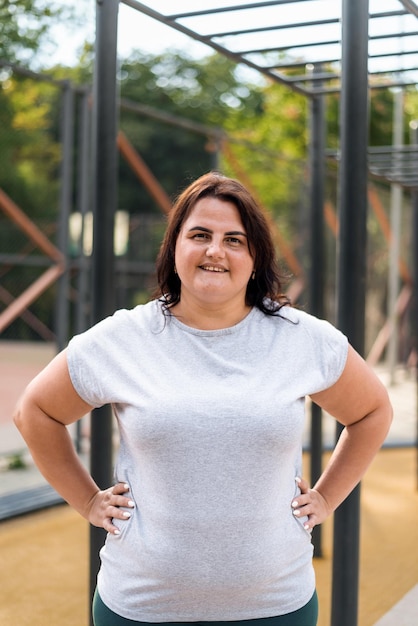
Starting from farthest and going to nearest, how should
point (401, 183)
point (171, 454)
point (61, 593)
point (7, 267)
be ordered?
point (7, 267) < point (401, 183) < point (61, 593) < point (171, 454)

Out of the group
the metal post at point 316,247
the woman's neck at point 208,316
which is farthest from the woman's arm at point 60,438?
the metal post at point 316,247

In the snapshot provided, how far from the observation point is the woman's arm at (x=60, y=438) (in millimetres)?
2035

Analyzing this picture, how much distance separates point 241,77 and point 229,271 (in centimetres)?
2402

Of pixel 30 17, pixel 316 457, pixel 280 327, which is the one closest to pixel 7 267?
pixel 30 17

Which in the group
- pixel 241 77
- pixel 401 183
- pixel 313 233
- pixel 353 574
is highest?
pixel 241 77

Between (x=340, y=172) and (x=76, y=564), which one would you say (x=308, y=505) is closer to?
(x=340, y=172)

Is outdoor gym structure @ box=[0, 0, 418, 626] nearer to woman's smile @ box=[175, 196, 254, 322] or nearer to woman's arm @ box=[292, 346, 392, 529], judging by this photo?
woman's arm @ box=[292, 346, 392, 529]

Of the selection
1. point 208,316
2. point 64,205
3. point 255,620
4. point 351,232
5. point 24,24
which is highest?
point 24,24

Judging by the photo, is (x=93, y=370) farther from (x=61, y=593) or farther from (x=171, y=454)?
(x=61, y=593)

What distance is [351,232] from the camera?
303 cm

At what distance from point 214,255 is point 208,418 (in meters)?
0.37

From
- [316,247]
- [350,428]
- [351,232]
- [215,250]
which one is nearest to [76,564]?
[316,247]

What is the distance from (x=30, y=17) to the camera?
690 centimetres

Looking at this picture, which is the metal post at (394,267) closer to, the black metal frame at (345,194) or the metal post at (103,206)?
the black metal frame at (345,194)
